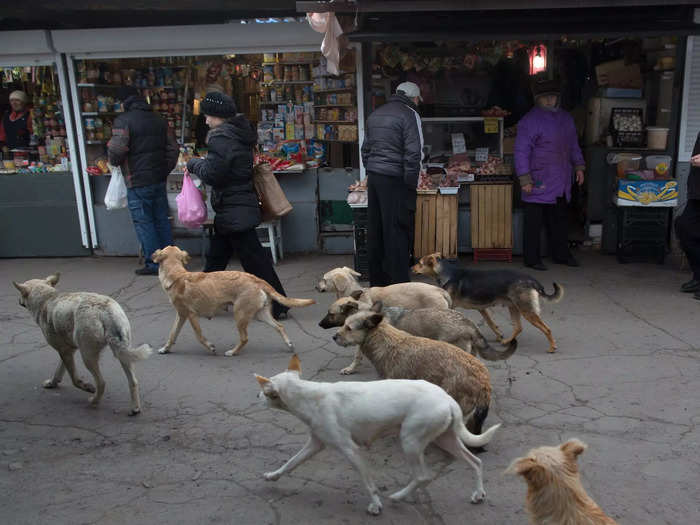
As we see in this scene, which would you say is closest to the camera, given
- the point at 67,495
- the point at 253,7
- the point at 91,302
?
the point at 67,495

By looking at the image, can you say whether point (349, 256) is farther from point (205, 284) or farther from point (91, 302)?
point (91, 302)

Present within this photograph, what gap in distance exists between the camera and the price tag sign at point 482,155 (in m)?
9.03

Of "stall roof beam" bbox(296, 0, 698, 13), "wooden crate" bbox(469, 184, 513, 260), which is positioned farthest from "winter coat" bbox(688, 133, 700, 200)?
"wooden crate" bbox(469, 184, 513, 260)

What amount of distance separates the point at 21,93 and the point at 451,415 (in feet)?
29.2

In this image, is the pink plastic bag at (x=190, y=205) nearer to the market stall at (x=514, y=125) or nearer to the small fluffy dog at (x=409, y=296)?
the market stall at (x=514, y=125)

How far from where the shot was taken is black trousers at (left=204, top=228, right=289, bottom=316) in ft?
21.4

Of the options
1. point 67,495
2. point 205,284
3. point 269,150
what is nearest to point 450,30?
point 269,150

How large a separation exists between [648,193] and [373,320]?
550 cm

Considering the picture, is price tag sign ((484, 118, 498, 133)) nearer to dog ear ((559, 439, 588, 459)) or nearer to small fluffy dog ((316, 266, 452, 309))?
small fluffy dog ((316, 266, 452, 309))

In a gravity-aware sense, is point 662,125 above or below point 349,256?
above

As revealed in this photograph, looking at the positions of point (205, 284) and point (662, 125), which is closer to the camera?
point (205, 284)

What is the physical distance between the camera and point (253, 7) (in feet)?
27.2

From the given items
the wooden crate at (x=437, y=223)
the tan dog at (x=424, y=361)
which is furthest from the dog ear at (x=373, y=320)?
the wooden crate at (x=437, y=223)

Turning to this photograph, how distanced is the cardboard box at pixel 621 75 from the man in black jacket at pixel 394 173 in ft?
12.7
